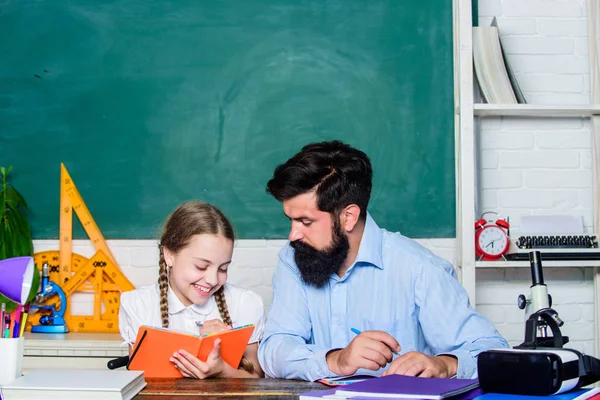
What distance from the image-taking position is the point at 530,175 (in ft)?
10.2

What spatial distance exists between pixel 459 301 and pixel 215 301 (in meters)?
0.83

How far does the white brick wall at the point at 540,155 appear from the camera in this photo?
3109mm

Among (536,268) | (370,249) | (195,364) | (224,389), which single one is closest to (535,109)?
(370,249)

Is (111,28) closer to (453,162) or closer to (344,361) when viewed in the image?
(453,162)

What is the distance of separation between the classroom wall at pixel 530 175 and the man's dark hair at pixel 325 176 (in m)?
1.04

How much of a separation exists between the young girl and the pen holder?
0.76 metres

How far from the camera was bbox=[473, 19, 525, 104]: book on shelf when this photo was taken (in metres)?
2.95

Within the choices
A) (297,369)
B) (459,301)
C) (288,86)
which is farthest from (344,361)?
(288,86)

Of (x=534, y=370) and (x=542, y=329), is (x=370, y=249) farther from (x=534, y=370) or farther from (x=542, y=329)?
(x=534, y=370)

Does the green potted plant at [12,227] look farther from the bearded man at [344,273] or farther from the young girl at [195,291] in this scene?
the bearded man at [344,273]

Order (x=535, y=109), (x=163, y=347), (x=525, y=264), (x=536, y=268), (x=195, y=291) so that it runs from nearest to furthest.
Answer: (x=536, y=268), (x=163, y=347), (x=195, y=291), (x=525, y=264), (x=535, y=109)

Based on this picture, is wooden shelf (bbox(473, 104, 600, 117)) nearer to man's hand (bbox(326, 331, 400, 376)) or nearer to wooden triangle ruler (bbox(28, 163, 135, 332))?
man's hand (bbox(326, 331, 400, 376))

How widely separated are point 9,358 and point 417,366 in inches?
32.8

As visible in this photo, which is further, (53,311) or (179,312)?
(53,311)
